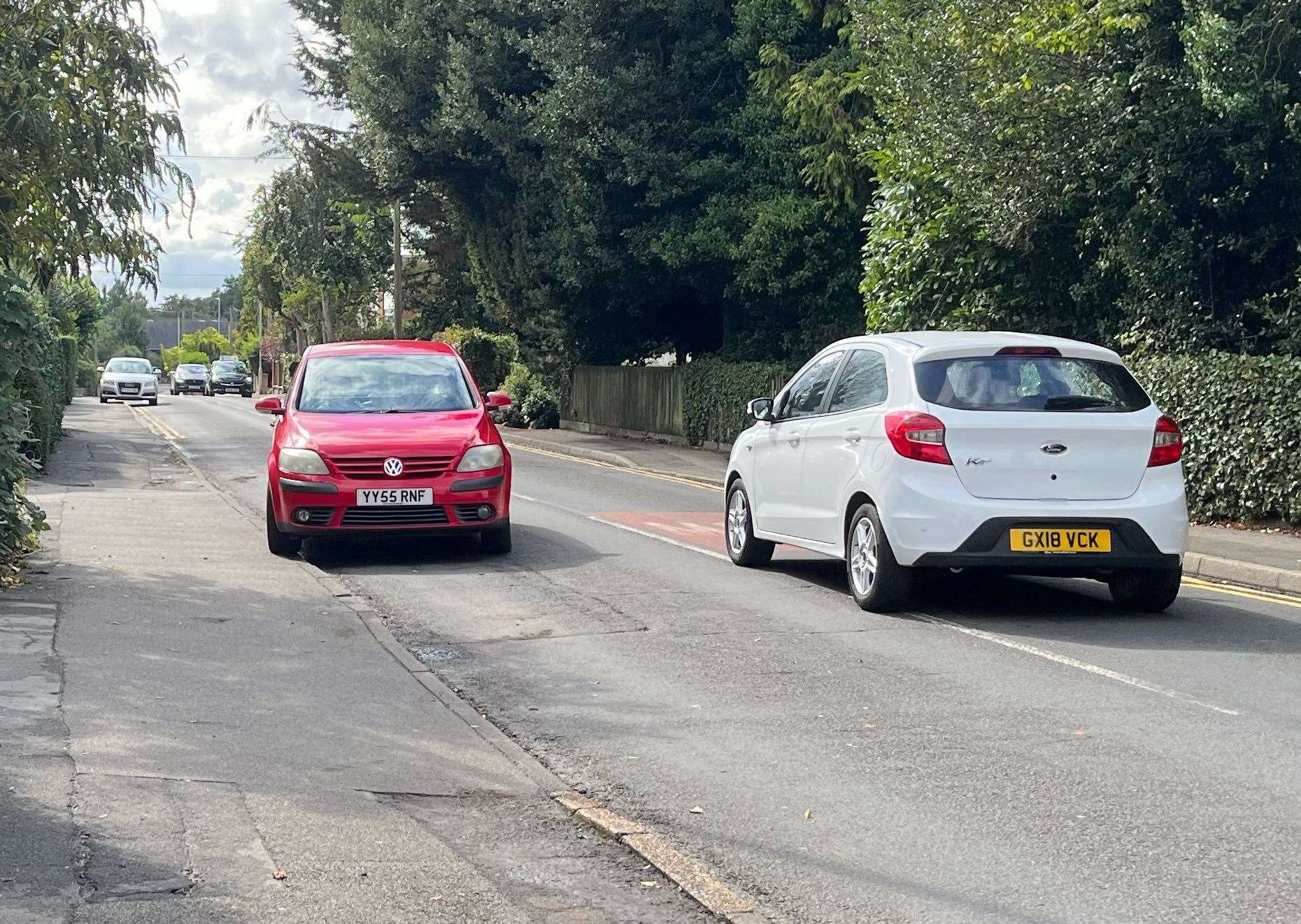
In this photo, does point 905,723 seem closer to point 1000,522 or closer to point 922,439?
point 1000,522

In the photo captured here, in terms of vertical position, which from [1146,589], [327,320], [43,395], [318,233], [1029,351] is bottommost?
[1146,589]

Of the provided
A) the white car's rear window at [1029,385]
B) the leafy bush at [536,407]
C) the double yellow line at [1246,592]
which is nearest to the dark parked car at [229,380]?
the leafy bush at [536,407]

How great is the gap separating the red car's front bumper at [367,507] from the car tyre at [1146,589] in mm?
4818

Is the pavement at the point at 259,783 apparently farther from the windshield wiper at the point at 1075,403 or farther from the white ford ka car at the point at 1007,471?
the windshield wiper at the point at 1075,403

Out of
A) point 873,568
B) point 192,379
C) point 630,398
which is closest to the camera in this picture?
point 873,568

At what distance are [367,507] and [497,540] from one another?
1271 mm

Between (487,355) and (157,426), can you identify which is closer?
(157,426)

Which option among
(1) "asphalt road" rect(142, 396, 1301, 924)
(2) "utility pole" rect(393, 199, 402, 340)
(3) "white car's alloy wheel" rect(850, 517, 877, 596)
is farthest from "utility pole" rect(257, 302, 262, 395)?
(3) "white car's alloy wheel" rect(850, 517, 877, 596)

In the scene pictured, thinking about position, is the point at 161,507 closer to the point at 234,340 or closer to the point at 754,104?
the point at 754,104

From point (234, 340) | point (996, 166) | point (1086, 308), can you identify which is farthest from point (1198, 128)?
point (234, 340)

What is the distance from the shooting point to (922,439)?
32.5 ft

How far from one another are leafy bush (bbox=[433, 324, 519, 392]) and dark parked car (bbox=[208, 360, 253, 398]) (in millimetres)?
31874

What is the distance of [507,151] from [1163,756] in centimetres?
2718

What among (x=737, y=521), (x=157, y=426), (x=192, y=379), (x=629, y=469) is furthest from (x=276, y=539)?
(x=192, y=379)
